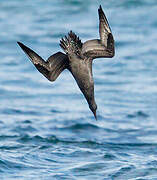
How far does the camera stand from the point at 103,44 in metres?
9.20

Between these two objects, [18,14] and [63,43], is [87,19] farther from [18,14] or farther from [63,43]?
[63,43]

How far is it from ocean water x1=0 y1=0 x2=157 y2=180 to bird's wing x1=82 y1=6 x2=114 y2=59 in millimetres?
2764

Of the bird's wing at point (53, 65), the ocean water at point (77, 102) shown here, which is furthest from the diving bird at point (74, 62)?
the ocean water at point (77, 102)

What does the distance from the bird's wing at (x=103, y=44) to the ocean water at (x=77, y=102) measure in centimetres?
276

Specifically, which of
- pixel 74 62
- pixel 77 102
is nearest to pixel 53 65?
pixel 74 62

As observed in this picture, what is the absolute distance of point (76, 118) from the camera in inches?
614

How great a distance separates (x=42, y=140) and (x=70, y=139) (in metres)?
0.65

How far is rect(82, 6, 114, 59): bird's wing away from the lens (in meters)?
9.06

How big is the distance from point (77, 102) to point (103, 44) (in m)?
7.60

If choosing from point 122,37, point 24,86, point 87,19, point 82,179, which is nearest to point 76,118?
point 24,86

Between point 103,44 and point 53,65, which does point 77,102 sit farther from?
point 53,65

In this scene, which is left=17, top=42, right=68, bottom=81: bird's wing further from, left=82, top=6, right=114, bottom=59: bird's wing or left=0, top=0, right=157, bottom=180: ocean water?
left=0, top=0, right=157, bottom=180: ocean water

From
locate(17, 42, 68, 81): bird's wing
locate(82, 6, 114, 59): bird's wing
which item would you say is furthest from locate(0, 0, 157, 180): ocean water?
locate(82, 6, 114, 59): bird's wing

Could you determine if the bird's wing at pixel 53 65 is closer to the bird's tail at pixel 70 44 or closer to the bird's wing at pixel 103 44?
the bird's tail at pixel 70 44
